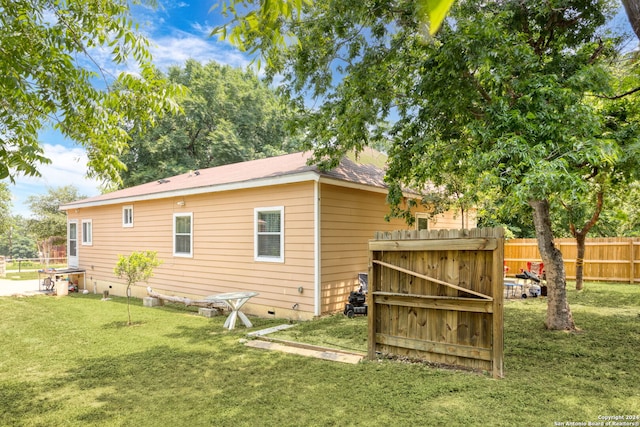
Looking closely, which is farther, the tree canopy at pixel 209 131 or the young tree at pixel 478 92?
the tree canopy at pixel 209 131

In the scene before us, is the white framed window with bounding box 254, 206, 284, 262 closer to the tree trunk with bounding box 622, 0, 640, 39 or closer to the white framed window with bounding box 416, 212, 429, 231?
the white framed window with bounding box 416, 212, 429, 231

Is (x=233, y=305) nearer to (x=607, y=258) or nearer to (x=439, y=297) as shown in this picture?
(x=439, y=297)

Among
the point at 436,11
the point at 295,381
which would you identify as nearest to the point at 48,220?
the point at 295,381

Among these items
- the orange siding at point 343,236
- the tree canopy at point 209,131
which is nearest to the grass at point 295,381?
the orange siding at point 343,236

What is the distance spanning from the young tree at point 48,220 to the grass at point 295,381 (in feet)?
70.6

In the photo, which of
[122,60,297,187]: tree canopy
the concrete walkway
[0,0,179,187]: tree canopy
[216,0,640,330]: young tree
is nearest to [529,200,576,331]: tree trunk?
[216,0,640,330]: young tree

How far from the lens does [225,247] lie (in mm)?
9484

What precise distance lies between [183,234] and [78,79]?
749cm

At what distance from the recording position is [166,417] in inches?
143

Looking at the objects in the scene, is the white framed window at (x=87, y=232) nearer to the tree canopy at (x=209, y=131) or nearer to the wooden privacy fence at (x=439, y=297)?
the tree canopy at (x=209, y=131)

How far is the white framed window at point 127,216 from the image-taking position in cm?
1254

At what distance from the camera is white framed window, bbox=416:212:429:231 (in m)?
11.2

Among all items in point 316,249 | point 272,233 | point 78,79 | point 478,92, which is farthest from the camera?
point 272,233

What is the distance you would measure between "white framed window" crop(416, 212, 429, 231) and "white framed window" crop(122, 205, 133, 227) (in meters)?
9.25
